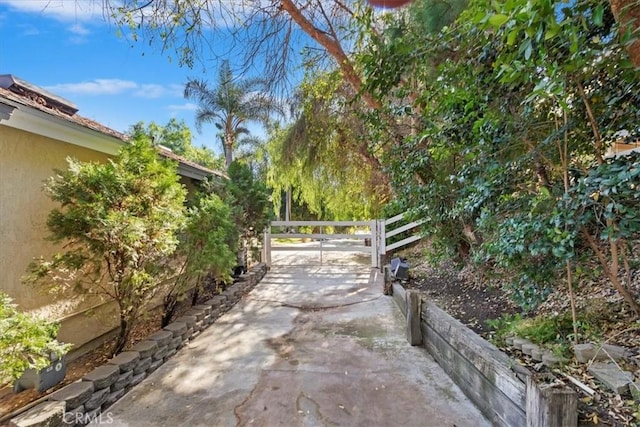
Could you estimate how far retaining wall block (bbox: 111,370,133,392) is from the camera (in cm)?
280

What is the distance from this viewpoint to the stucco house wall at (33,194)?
10.1ft

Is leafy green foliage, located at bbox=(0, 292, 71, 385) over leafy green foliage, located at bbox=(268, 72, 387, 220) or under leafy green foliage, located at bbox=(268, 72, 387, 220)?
under

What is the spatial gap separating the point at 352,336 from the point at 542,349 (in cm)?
222

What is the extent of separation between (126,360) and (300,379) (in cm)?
161

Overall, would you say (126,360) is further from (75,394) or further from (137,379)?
(75,394)

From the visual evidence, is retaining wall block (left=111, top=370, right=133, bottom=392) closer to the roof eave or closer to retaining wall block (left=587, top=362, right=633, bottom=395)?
the roof eave

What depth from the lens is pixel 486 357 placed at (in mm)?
2424

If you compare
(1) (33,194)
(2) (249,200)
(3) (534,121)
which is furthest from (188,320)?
(3) (534,121)

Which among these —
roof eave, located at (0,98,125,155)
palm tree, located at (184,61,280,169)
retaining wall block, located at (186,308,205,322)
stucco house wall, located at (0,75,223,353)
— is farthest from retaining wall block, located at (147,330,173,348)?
palm tree, located at (184,61,280,169)

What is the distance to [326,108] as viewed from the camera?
8898 millimetres

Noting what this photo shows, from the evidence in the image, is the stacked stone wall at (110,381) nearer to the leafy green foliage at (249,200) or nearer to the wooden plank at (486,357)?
the wooden plank at (486,357)

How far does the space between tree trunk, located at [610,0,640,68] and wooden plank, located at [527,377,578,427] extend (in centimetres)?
180

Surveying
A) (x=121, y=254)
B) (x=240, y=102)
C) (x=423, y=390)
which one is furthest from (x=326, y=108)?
(x=240, y=102)

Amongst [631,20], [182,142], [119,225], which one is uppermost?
[182,142]
